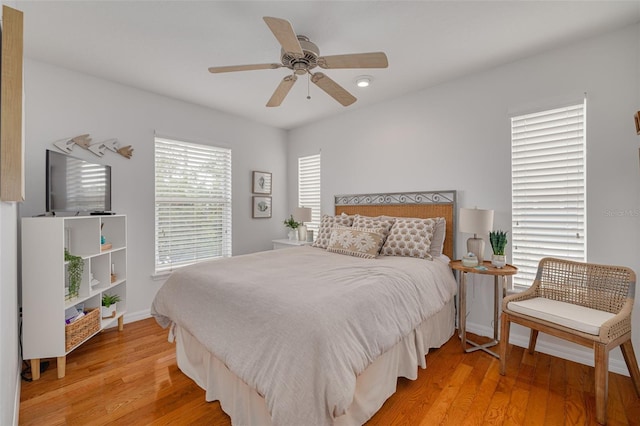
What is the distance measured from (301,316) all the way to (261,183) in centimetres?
344

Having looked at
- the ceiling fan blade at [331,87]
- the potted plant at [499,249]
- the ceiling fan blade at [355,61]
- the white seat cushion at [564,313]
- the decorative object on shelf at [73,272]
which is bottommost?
the white seat cushion at [564,313]

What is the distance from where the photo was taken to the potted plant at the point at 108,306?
2764 millimetres

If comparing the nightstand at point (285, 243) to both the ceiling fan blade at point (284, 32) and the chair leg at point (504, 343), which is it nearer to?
the chair leg at point (504, 343)

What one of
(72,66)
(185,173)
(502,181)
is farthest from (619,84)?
(72,66)

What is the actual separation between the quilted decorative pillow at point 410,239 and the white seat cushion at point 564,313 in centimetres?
82

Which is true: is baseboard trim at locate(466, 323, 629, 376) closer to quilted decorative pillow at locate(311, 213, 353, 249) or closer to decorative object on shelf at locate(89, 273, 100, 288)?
quilted decorative pillow at locate(311, 213, 353, 249)

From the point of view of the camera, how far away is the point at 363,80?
2.95m

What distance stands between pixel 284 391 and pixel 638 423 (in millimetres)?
2155

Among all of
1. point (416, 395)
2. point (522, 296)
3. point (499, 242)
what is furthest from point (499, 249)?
point (416, 395)

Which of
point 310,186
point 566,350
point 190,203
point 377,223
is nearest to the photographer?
point 566,350

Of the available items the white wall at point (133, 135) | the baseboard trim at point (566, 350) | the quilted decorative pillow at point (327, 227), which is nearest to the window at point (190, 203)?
the white wall at point (133, 135)

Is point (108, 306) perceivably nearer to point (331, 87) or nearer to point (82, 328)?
point (82, 328)

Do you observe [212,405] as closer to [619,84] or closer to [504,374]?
[504,374]

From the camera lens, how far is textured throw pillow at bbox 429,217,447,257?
2863mm
